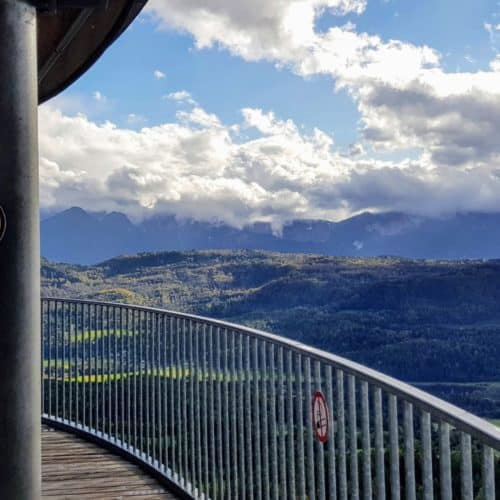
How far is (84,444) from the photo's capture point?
516cm

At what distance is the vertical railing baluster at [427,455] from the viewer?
1811 millimetres

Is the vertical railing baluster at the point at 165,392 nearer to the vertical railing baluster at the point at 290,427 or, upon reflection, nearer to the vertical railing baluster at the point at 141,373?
the vertical railing baluster at the point at 141,373

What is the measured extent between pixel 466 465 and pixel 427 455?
0.70ft

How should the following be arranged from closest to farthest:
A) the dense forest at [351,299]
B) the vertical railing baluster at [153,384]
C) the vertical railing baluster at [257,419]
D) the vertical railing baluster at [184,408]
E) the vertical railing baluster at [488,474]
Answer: the vertical railing baluster at [488,474] → the vertical railing baluster at [257,419] → the vertical railing baluster at [184,408] → the vertical railing baluster at [153,384] → the dense forest at [351,299]

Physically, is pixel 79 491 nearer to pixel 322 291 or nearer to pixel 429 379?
pixel 429 379

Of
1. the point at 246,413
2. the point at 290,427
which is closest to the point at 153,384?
the point at 246,413

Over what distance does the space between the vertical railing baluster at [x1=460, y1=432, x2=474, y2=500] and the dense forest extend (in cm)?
6355

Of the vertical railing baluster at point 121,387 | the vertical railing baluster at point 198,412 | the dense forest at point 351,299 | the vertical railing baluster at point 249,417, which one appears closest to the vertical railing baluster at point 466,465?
the vertical railing baluster at point 249,417

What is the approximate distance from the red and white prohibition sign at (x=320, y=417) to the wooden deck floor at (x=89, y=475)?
197cm

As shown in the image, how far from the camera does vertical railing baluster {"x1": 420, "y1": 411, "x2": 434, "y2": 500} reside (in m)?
1.81

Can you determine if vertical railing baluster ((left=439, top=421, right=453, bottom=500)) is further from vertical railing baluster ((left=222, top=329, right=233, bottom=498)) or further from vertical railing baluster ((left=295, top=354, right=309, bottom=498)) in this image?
vertical railing baluster ((left=222, top=329, right=233, bottom=498))

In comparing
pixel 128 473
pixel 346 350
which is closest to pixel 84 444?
pixel 128 473

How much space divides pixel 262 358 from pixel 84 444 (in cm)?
285

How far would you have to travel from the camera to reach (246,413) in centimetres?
333
